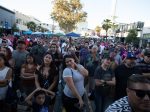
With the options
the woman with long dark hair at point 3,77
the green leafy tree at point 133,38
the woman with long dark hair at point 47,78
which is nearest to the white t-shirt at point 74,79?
the woman with long dark hair at point 47,78

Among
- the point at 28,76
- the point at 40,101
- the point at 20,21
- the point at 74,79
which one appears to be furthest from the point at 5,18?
the point at 74,79

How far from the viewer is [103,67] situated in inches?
245

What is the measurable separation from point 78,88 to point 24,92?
1628mm

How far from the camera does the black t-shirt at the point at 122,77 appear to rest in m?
5.79

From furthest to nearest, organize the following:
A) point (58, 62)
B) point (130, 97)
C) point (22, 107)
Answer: point (58, 62)
point (22, 107)
point (130, 97)

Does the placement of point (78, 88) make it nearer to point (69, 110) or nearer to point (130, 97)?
point (69, 110)

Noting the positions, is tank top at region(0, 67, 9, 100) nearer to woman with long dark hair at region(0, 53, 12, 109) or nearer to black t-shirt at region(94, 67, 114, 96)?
woman with long dark hair at region(0, 53, 12, 109)

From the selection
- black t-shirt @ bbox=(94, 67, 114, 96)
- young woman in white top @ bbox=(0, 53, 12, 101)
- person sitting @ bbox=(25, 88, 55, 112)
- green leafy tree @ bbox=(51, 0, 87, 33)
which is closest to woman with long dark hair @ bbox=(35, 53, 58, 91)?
person sitting @ bbox=(25, 88, 55, 112)

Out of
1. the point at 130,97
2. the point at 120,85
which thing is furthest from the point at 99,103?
the point at 130,97

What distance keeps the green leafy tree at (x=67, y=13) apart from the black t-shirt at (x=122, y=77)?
44321 millimetres

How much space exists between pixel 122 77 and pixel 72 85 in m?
1.26

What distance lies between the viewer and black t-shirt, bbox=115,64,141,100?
5.79 m

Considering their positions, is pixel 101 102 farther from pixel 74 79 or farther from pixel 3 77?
pixel 3 77

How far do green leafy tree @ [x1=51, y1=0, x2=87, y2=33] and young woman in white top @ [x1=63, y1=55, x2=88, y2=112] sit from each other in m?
45.0
